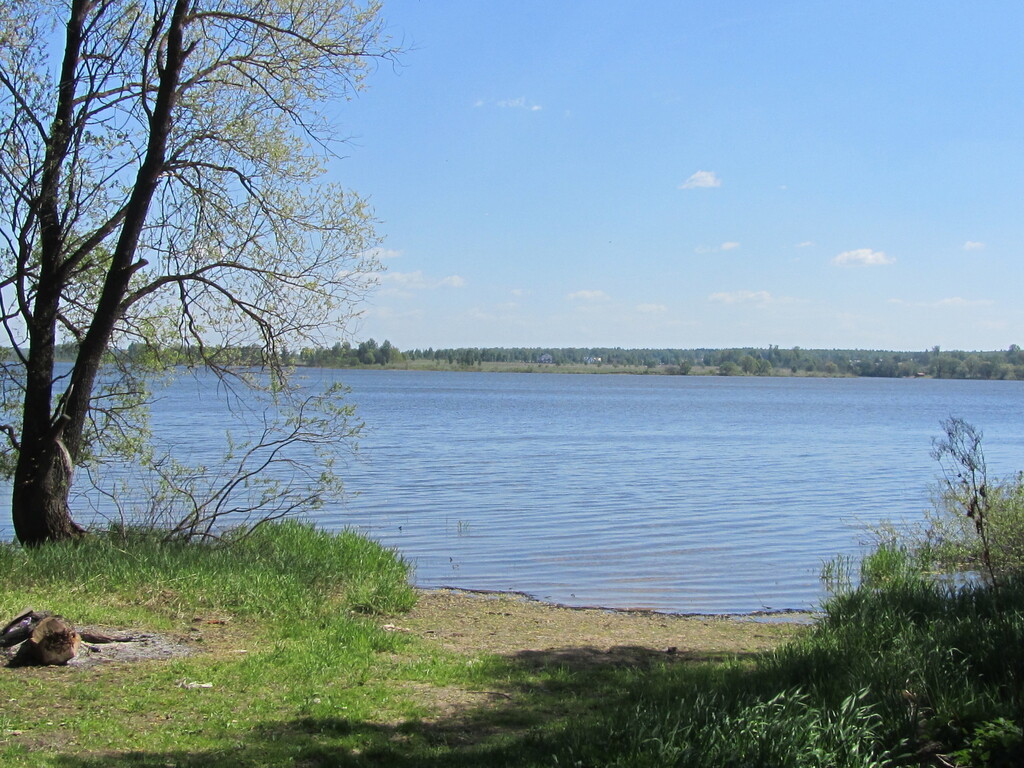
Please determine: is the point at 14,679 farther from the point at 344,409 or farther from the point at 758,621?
the point at 758,621

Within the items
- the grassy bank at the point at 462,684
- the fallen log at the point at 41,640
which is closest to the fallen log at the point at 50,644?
the fallen log at the point at 41,640

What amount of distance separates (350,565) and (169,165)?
5.58m

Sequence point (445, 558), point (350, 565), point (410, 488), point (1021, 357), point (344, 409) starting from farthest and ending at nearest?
point (1021, 357) < point (410, 488) < point (445, 558) < point (344, 409) < point (350, 565)

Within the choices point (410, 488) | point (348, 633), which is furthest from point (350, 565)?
point (410, 488)

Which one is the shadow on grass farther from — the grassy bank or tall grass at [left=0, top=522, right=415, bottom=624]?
tall grass at [left=0, top=522, right=415, bottom=624]

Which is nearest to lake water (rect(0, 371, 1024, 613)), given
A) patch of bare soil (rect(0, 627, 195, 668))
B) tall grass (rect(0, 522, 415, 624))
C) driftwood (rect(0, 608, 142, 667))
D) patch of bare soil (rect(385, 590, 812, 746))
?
patch of bare soil (rect(385, 590, 812, 746))

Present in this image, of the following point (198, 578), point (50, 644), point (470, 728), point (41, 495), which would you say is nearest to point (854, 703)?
point (470, 728)

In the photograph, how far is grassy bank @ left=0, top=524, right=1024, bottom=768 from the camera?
17.0 feet

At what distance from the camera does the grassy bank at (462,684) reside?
5.19m

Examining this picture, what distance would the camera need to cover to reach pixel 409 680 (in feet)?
24.5

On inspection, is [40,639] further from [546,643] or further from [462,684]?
[546,643]

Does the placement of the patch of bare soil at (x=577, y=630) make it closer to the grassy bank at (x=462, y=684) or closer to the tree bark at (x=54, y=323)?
the grassy bank at (x=462, y=684)

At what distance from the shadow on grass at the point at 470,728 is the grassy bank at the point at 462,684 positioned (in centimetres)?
2

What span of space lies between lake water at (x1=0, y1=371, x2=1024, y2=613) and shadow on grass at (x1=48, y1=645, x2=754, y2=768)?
229 inches
